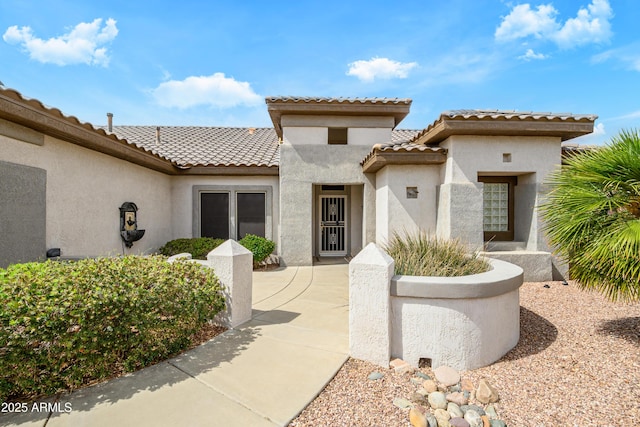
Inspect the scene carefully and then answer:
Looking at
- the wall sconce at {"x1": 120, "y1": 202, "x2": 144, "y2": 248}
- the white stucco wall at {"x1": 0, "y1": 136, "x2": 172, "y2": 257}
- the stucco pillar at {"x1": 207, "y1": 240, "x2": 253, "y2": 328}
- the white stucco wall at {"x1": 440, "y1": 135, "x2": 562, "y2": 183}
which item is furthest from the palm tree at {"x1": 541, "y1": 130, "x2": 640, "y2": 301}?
the wall sconce at {"x1": 120, "y1": 202, "x2": 144, "y2": 248}

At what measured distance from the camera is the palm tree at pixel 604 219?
4152 millimetres

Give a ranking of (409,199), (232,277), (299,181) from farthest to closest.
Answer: (299,181) → (409,199) → (232,277)

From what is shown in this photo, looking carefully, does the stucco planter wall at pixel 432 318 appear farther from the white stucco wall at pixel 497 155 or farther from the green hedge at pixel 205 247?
the green hedge at pixel 205 247

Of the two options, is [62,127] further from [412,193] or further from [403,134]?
[403,134]

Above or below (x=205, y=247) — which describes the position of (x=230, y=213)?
above

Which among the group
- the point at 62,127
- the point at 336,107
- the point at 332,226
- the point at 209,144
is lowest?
the point at 332,226

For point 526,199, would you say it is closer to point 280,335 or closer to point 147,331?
point 280,335

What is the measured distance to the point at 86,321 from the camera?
3254 mm

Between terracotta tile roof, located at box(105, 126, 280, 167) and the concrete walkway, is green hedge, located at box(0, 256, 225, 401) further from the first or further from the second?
terracotta tile roof, located at box(105, 126, 280, 167)

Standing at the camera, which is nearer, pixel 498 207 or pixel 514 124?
pixel 514 124

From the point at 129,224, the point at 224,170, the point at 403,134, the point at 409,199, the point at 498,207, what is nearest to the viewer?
the point at 129,224

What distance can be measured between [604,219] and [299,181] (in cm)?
830

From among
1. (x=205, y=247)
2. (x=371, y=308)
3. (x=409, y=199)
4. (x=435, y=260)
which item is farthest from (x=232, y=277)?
(x=409, y=199)

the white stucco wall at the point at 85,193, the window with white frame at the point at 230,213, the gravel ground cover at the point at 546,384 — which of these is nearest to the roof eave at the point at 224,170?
the window with white frame at the point at 230,213
